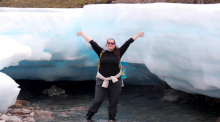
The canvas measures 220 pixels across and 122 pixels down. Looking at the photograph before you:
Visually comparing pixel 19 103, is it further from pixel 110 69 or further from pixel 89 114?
pixel 110 69

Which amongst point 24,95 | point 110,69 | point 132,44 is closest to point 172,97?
point 132,44

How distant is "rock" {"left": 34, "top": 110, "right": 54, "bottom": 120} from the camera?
641cm

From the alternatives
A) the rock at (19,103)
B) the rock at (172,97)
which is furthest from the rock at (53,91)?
the rock at (172,97)

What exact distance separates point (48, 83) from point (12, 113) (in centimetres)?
379

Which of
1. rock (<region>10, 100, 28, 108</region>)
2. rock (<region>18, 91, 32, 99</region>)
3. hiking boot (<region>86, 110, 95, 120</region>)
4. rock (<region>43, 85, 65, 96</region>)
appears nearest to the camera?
hiking boot (<region>86, 110, 95, 120</region>)

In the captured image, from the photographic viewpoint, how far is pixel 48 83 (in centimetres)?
1015

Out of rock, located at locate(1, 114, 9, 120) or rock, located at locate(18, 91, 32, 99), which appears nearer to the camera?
rock, located at locate(1, 114, 9, 120)

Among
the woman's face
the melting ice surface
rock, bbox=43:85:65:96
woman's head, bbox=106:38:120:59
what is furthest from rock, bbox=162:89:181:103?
the woman's face

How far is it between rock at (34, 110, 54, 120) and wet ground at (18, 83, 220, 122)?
0.29 ft

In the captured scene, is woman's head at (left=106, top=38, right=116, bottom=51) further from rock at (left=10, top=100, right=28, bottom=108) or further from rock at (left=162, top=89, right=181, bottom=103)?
rock at (left=162, top=89, right=181, bottom=103)

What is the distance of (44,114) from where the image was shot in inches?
258

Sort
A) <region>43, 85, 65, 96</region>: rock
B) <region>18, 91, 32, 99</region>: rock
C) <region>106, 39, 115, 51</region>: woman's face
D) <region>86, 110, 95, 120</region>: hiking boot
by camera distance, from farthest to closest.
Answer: <region>43, 85, 65, 96</region>: rock → <region>18, 91, 32, 99</region>: rock → <region>86, 110, 95, 120</region>: hiking boot → <region>106, 39, 115, 51</region>: woman's face

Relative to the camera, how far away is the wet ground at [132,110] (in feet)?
21.1

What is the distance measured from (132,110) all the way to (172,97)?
118cm
